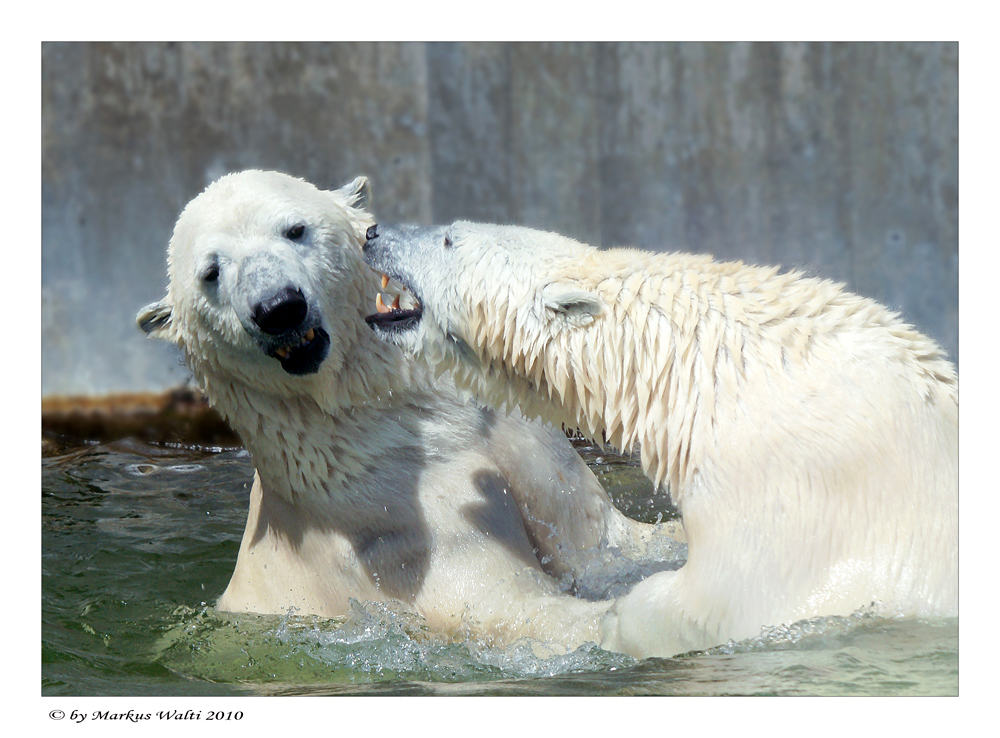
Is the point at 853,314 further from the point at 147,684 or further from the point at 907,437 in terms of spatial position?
the point at 147,684

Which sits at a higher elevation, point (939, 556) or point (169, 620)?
point (939, 556)

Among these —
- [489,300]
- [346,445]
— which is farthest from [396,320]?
[346,445]

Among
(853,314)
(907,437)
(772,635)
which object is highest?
(853,314)

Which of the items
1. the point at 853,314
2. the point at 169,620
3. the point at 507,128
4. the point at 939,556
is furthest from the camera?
the point at 507,128

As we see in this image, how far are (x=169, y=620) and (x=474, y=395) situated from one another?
1584 mm

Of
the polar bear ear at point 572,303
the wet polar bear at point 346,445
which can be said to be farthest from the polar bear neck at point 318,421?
the polar bear ear at point 572,303

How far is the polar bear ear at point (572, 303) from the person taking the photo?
228 cm

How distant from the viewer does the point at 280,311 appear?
8.61 feet

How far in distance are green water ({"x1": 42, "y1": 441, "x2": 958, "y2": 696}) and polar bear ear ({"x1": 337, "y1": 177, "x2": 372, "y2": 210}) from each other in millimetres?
1258

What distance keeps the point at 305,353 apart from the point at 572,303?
35.0 inches

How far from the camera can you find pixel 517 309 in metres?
2.36

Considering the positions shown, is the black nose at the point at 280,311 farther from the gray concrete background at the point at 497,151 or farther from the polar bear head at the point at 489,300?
the gray concrete background at the point at 497,151

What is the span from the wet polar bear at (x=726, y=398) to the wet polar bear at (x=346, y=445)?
0.41 metres

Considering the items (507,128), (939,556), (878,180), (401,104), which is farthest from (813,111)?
(939,556)
